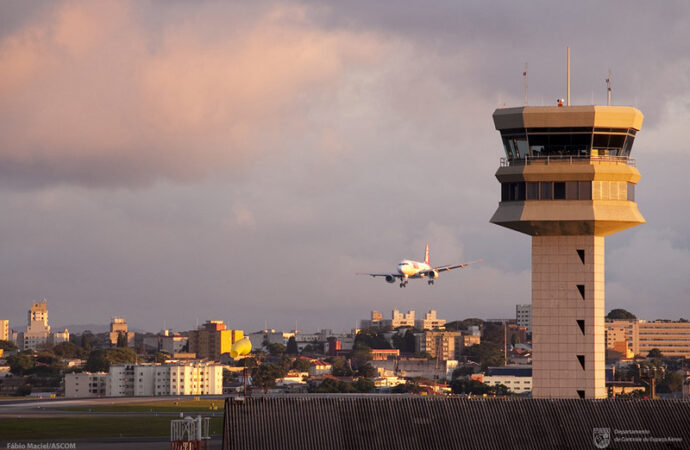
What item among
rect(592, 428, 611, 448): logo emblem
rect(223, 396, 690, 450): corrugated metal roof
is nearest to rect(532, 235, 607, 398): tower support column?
rect(223, 396, 690, 450): corrugated metal roof

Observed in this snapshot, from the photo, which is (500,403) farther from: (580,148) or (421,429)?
(580,148)

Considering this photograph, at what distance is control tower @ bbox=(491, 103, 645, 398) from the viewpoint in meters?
93.8

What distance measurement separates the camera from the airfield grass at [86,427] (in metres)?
142

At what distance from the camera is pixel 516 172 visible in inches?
3750

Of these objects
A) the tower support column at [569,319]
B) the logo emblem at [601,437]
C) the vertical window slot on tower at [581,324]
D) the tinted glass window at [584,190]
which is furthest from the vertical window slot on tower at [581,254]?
the logo emblem at [601,437]

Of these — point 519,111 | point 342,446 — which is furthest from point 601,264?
point 342,446

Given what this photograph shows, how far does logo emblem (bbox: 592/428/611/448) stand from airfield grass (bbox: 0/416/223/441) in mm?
71213

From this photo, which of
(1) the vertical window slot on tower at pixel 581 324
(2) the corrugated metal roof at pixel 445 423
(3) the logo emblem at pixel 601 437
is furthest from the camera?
(1) the vertical window slot on tower at pixel 581 324

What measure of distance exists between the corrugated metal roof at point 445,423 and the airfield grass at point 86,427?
212 ft

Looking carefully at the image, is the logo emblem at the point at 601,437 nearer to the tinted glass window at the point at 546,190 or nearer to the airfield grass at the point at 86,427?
the tinted glass window at the point at 546,190

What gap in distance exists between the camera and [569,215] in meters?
93.6

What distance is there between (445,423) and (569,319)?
2032 centimetres

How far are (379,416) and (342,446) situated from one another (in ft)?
13.8

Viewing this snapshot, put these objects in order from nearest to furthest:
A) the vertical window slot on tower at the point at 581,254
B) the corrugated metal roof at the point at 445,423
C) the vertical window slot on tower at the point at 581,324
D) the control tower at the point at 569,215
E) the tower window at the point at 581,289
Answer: the corrugated metal roof at the point at 445,423 < the control tower at the point at 569,215 < the vertical window slot on tower at the point at 581,324 < the tower window at the point at 581,289 < the vertical window slot on tower at the point at 581,254
